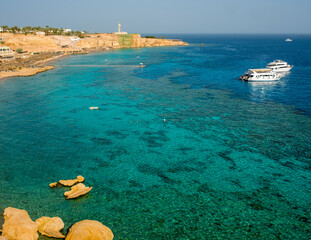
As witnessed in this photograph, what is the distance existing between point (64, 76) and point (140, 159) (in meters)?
71.3

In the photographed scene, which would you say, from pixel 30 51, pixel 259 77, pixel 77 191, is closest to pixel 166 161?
pixel 77 191

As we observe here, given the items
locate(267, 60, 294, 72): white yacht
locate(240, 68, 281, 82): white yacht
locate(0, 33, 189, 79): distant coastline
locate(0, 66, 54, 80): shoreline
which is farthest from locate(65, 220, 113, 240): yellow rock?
locate(267, 60, 294, 72): white yacht

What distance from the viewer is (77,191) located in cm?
2483

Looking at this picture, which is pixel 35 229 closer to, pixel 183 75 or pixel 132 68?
pixel 183 75

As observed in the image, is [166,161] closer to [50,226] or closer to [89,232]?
[89,232]

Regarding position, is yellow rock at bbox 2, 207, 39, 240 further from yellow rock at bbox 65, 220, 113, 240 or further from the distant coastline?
the distant coastline

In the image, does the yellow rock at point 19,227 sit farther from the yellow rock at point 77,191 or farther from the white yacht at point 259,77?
the white yacht at point 259,77

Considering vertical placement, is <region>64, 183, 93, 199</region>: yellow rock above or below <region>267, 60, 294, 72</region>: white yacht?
below

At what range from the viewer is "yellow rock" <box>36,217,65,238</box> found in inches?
767

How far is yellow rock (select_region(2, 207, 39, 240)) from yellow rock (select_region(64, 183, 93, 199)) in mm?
4451

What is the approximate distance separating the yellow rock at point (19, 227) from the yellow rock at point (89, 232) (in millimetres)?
3485

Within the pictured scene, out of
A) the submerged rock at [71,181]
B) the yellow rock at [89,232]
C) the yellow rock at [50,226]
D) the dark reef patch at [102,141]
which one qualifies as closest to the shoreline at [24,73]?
the dark reef patch at [102,141]

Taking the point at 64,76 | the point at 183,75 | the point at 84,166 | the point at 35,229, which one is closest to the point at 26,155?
the point at 84,166

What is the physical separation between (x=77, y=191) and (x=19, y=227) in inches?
253
